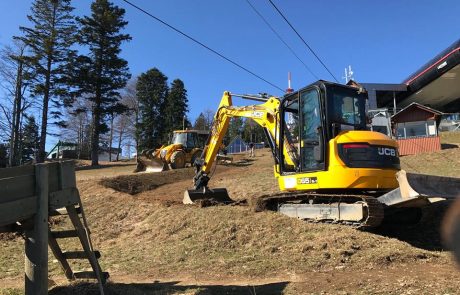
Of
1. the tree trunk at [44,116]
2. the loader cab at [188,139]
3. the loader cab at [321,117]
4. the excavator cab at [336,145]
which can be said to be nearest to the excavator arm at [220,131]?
the excavator cab at [336,145]

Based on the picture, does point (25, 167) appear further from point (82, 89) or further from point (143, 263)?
point (82, 89)

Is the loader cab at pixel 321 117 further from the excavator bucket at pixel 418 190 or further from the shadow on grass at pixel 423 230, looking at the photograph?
the shadow on grass at pixel 423 230

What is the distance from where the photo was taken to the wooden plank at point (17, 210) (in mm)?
5000

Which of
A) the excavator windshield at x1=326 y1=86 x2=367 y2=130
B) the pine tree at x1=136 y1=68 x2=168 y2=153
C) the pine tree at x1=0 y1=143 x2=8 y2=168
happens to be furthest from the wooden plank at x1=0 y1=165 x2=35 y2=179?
the pine tree at x1=136 y1=68 x2=168 y2=153

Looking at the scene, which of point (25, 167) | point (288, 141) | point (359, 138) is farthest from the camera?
point (288, 141)

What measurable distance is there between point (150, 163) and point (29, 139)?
32.4 metres

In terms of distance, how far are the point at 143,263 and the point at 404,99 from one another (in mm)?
42524

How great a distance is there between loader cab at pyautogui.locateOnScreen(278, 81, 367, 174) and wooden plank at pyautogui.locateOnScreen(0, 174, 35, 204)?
21.3 ft

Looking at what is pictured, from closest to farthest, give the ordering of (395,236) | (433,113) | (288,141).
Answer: (395,236)
(288,141)
(433,113)

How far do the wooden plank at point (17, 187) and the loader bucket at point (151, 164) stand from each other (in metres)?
23.7

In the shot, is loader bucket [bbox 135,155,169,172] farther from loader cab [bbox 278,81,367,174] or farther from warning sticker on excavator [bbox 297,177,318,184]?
warning sticker on excavator [bbox 297,177,318,184]

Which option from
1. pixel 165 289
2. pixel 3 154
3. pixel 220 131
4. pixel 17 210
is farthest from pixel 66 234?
pixel 3 154

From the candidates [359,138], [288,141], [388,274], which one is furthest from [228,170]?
[388,274]

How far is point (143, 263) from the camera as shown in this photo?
30.1 ft
